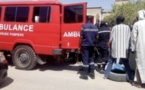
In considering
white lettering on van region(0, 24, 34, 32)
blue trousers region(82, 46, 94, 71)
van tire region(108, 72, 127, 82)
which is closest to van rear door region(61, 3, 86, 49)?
blue trousers region(82, 46, 94, 71)

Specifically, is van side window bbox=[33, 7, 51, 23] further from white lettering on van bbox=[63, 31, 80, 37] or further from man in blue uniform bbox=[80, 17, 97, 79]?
man in blue uniform bbox=[80, 17, 97, 79]

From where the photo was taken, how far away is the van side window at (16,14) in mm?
8602

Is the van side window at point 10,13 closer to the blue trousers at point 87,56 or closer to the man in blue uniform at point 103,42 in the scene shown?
the blue trousers at point 87,56

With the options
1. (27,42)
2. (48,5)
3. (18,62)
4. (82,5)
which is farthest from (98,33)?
(18,62)

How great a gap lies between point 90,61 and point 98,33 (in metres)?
1.22

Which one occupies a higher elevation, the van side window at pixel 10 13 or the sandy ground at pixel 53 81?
the van side window at pixel 10 13


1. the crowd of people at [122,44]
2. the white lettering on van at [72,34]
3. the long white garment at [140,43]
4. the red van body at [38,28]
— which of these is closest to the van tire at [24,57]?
the red van body at [38,28]

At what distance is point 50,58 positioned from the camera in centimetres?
962

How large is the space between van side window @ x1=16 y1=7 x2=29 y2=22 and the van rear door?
1.34m

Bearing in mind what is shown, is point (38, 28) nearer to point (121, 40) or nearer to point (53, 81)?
point (53, 81)

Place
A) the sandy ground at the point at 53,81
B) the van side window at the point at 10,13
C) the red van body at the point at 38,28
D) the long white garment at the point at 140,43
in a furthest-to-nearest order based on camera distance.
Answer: the van side window at the point at 10,13 < the red van body at the point at 38,28 < the long white garment at the point at 140,43 < the sandy ground at the point at 53,81

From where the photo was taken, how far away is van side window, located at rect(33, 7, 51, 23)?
8.35 metres

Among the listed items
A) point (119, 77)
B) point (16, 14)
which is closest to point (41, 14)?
point (16, 14)

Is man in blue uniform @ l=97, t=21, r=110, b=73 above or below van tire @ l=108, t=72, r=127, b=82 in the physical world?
above
